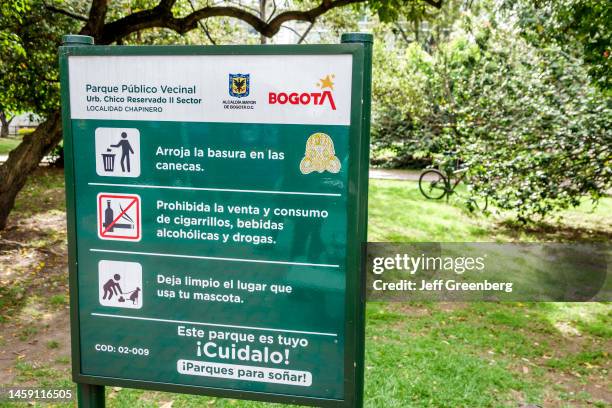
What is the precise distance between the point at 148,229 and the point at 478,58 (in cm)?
1386

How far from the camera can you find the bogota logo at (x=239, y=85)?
257 centimetres

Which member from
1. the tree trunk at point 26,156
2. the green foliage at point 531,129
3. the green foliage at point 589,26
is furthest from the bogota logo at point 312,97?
the tree trunk at point 26,156

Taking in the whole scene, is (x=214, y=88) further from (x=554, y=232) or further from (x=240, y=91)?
(x=554, y=232)

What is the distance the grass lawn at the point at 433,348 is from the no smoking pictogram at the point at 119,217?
2.11 meters

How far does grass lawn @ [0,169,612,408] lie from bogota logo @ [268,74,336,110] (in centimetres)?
268

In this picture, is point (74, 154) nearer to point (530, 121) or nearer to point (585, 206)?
point (530, 121)

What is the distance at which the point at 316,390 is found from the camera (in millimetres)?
2684

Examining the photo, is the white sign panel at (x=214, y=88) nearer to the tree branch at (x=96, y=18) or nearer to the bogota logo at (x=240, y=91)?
the bogota logo at (x=240, y=91)

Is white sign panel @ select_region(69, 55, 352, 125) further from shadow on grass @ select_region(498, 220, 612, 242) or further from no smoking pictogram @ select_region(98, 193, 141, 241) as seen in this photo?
shadow on grass @ select_region(498, 220, 612, 242)

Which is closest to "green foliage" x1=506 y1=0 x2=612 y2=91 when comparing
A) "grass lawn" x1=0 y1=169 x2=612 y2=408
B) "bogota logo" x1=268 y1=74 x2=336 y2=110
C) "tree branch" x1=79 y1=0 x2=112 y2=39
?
"grass lawn" x1=0 y1=169 x2=612 y2=408

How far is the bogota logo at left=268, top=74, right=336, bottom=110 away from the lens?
2.49 metres

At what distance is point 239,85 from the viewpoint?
2.58m

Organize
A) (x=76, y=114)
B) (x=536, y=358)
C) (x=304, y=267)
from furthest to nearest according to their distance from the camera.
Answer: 1. (x=536, y=358)
2. (x=76, y=114)
3. (x=304, y=267)

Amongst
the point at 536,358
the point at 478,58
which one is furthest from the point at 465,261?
the point at 478,58
